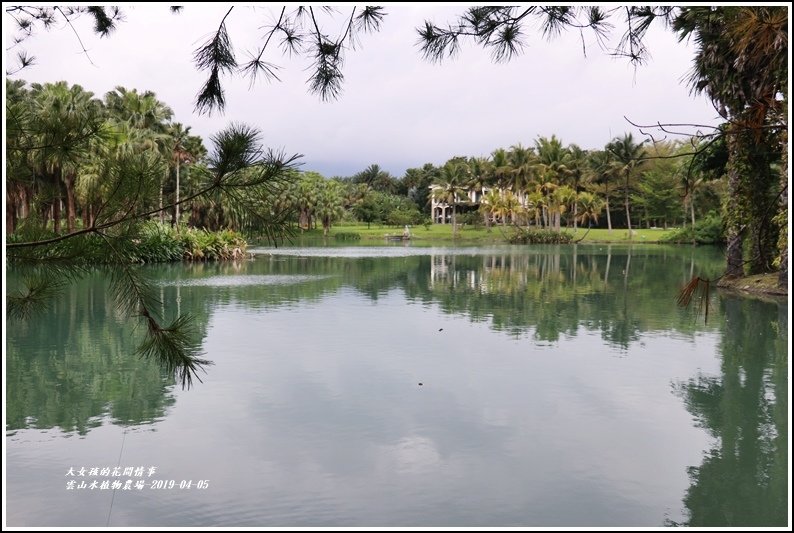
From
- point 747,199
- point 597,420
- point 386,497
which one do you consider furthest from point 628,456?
point 747,199

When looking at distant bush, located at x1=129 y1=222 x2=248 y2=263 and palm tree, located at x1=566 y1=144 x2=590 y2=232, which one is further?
palm tree, located at x1=566 y1=144 x2=590 y2=232

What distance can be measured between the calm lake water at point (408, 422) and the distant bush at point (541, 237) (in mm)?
36293

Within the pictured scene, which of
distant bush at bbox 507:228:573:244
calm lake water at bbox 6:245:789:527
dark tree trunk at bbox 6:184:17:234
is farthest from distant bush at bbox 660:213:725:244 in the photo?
dark tree trunk at bbox 6:184:17:234

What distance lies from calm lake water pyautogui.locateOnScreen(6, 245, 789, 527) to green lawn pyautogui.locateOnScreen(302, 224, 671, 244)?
39.7 metres

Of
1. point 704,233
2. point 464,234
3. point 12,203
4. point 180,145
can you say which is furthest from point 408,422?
point 464,234

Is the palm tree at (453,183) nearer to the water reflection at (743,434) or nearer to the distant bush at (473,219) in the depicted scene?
the distant bush at (473,219)

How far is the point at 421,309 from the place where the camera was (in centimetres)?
1500

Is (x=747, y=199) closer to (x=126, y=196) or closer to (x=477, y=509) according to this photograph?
(x=477, y=509)

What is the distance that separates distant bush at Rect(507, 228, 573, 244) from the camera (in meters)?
49.6

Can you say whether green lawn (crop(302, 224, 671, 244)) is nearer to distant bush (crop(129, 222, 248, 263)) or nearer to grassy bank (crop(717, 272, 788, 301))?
distant bush (crop(129, 222, 248, 263))

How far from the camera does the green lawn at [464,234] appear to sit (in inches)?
2069

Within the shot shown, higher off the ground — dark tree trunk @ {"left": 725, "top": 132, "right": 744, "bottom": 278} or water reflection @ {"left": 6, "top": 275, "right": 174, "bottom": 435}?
→ dark tree trunk @ {"left": 725, "top": 132, "right": 744, "bottom": 278}

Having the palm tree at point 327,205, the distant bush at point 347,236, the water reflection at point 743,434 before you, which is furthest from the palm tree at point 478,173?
the water reflection at point 743,434

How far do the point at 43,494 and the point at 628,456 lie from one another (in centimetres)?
449
